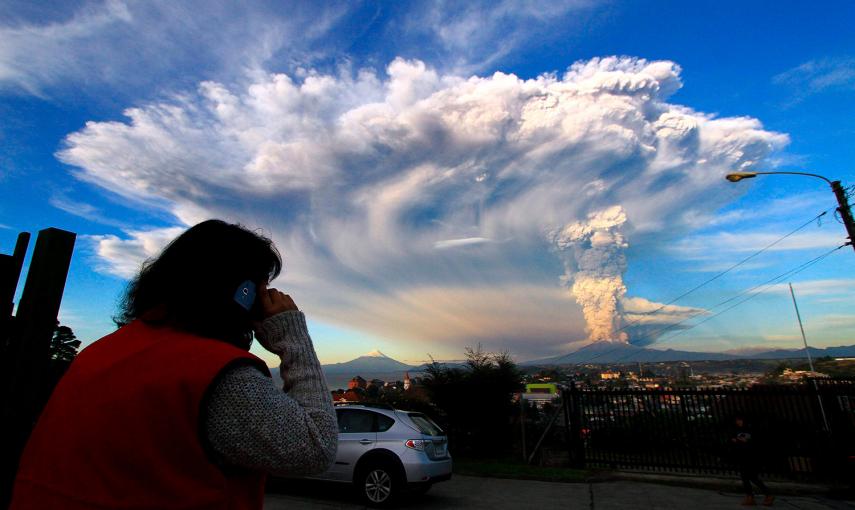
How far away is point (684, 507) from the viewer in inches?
327

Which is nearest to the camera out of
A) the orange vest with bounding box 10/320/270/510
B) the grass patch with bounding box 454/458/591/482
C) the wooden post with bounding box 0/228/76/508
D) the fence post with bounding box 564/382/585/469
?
the orange vest with bounding box 10/320/270/510

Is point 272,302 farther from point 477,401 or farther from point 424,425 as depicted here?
point 477,401

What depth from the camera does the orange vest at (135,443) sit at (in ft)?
2.98

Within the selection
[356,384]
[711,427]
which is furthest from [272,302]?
[356,384]

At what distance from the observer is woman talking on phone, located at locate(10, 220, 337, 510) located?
0.92 m

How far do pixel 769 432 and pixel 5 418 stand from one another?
556 inches

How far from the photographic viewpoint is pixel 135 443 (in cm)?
92

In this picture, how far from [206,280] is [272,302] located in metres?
0.19

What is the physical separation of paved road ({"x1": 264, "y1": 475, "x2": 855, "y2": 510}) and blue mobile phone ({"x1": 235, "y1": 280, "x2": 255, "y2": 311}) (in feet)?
25.7

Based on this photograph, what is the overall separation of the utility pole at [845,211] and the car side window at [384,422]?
12.3 metres

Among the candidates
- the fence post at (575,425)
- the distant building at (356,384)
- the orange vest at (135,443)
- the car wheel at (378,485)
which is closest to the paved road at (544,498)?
the car wheel at (378,485)

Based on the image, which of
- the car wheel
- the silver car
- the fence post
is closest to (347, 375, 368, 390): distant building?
the fence post

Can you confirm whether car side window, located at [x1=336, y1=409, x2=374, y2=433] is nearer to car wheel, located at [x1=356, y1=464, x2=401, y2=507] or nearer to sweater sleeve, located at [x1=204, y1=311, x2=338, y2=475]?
car wheel, located at [x1=356, y1=464, x2=401, y2=507]

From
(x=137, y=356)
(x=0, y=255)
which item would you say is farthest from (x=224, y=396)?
(x=0, y=255)
